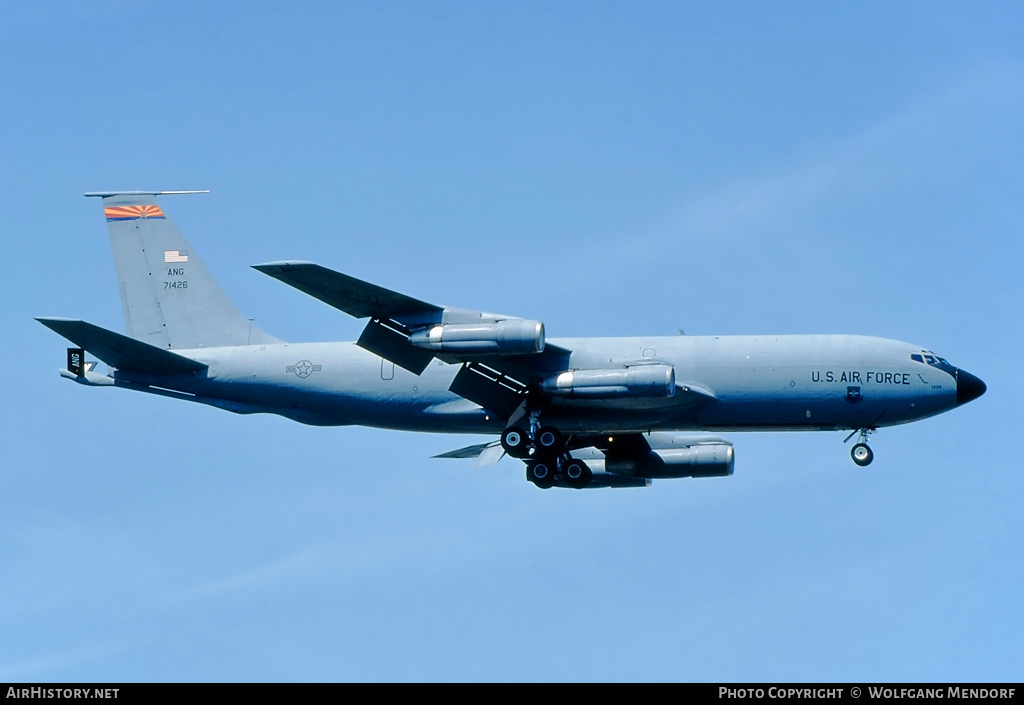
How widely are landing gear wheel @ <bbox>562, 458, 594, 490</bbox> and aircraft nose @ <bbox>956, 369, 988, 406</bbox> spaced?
465 inches

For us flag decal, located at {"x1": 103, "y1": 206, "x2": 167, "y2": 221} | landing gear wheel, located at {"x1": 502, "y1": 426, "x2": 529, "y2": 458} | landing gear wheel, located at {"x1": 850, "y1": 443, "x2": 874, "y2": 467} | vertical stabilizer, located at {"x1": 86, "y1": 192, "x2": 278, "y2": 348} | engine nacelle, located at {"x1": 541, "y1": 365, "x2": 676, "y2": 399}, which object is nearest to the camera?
engine nacelle, located at {"x1": 541, "y1": 365, "x2": 676, "y2": 399}

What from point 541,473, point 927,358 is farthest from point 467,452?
point 927,358

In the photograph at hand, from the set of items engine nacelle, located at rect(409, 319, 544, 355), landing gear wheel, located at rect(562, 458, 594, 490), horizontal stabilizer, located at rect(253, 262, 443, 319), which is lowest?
landing gear wheel, located at rect(562, 458, 594, 490)

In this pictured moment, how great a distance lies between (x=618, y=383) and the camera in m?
45.7

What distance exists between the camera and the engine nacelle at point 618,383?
45.4 metres

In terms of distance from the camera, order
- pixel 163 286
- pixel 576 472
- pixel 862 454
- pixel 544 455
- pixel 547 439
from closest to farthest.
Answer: pixel 862 454
pixel 547 439
pixel 544 455
pixel 576 472
pixel 163 286

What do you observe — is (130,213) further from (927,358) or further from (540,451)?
(927,358)

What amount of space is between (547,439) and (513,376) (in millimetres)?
2240

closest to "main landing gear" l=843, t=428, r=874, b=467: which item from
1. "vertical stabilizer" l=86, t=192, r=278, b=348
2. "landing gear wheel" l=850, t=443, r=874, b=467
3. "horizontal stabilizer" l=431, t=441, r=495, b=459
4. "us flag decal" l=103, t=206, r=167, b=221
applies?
"landing gear wheel" l=850, t=443, r=874, b=467

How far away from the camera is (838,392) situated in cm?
4675

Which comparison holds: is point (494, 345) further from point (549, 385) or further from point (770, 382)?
point (770, 382)

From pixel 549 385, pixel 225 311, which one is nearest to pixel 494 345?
pixel 549 385

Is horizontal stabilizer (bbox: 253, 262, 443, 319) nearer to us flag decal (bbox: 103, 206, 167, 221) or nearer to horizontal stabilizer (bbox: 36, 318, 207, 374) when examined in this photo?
horizontal stabilizer (bbox: 36, 318, 207, 374)

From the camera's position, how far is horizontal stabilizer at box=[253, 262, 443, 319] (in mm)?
43969
